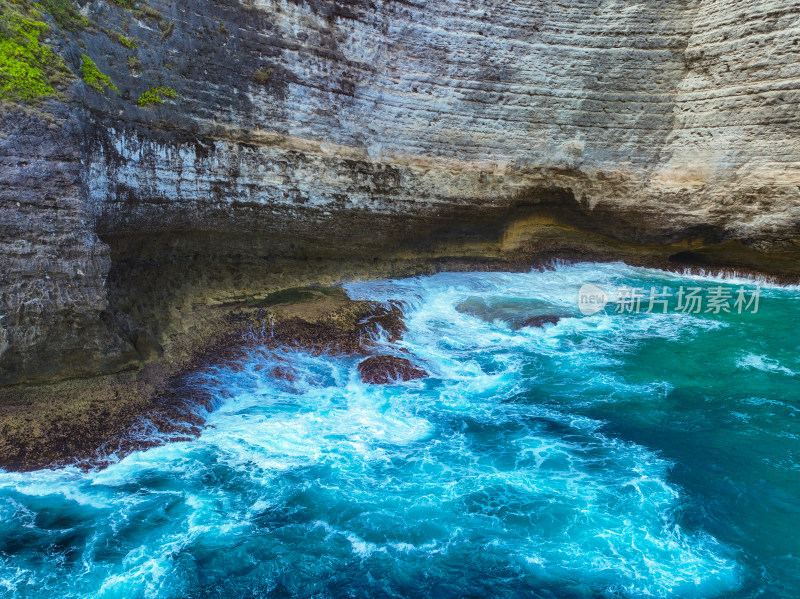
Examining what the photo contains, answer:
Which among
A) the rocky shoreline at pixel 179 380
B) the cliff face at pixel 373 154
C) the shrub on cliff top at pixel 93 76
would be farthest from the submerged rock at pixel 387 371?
the shrub on cliff top at pixel 93 76

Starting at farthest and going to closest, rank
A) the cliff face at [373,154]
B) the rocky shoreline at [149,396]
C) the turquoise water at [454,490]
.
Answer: the cliff face at [373,154]
the rocky shoreline at [149,396]
the turquoise water at [454,490]

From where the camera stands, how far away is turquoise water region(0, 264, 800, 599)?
6445 mm

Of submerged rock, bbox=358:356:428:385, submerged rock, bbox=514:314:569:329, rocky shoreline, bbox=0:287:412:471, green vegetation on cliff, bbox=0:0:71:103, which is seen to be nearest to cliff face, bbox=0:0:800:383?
green vegetation on cliff, bbox=0:0:71:103

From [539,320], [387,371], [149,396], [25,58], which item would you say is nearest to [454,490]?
[387,371]

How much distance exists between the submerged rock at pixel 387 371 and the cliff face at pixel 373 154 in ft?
13.7

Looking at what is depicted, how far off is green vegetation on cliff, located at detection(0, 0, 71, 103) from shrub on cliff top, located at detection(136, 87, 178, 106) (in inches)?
72.1

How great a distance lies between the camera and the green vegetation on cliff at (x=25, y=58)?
340 inches

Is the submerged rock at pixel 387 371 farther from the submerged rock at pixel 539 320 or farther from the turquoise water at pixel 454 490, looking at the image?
the submerged rock at pixel 539 320

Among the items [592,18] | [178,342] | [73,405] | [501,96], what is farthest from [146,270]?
[592,18]

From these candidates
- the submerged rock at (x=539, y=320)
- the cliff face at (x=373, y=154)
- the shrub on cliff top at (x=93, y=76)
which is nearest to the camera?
the cliff face at (x=373, y=154)

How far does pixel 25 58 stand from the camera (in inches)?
349

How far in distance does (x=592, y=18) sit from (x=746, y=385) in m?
11.3

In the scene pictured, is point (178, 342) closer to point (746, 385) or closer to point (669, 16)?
point (746, 385)

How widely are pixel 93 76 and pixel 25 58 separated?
139 centimetres
